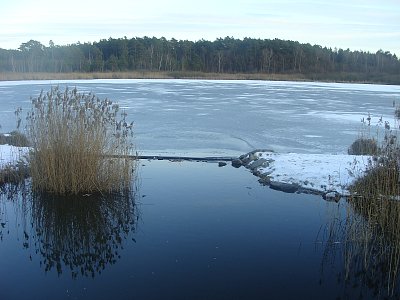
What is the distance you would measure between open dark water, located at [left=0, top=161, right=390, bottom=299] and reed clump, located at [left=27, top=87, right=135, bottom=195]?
330 mm

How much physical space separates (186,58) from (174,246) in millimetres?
59222

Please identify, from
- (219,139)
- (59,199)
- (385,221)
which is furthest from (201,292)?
(219,139)

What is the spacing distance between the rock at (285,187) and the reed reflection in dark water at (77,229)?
240 cm

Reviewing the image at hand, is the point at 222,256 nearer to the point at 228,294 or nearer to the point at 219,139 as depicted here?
the point at 228,294

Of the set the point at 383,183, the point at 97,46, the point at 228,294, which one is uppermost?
the point at 97,46

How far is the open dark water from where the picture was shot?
4488 mm

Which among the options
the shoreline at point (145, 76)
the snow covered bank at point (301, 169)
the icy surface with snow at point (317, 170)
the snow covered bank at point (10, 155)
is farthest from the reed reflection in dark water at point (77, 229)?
the shoreline at point (145, 76)

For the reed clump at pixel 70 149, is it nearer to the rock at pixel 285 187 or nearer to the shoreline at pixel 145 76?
the rock at pixel 285 187

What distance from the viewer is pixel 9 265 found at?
491 centimetres

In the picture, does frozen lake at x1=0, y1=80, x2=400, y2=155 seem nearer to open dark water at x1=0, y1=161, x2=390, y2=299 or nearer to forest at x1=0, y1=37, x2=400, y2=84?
open dark water at x1=0, y1=161, x2=390, y2=299

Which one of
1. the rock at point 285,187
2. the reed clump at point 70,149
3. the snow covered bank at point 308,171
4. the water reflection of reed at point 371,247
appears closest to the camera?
the water reflection of reed at point 371,247

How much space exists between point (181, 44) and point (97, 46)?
12.2 meters

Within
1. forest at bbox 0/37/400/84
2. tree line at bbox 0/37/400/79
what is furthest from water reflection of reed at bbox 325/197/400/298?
forest at bbox 0/37/400/84

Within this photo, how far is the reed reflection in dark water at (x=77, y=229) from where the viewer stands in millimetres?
5078
